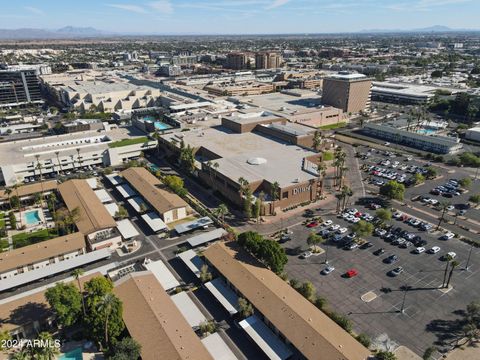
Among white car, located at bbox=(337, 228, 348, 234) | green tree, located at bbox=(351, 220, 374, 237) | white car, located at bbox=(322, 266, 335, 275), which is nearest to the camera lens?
white car, located at bbox=(322, 266, 335, 275)

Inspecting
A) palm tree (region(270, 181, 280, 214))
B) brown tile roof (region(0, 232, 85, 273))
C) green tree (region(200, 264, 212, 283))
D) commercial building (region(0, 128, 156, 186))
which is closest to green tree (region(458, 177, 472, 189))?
palm tree (region(270, 181, 280, 214))

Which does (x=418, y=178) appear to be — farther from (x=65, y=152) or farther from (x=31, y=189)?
(x=65, y=152)

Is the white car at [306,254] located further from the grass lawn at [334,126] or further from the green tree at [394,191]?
the grass lawn at [334,126]

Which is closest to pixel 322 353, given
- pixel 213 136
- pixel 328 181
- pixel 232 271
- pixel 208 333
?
pixel 208 333

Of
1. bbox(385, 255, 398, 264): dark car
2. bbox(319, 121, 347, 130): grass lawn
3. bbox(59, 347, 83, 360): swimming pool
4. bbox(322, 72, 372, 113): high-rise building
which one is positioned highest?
bbox(322, 72, 372, 113): high-rise building

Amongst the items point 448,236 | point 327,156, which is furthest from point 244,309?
point 327,156

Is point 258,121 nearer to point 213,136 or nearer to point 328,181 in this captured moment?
point 213,136

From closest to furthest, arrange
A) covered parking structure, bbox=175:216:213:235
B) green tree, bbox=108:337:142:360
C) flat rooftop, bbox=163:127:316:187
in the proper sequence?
green tree, bbox=108:337:142:360 → covered parking structure, bbox=175:216:213:235 → flat rooftop, bbox=163:127:316:187

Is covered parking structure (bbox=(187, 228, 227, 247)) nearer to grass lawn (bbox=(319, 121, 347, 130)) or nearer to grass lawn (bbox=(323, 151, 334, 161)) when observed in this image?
grass lawn (bbox=(323, 151, 334, 161))
